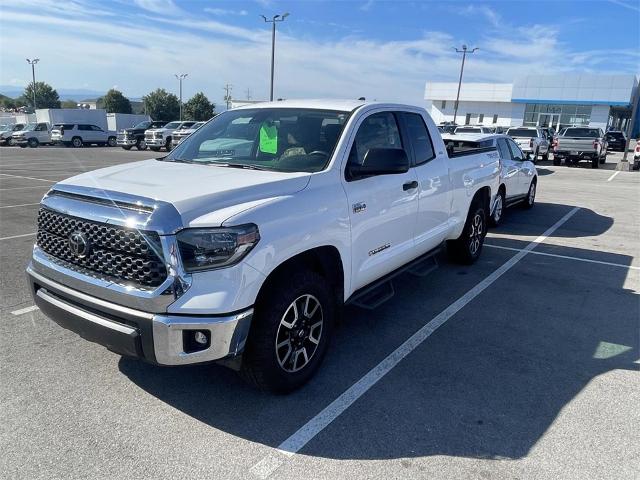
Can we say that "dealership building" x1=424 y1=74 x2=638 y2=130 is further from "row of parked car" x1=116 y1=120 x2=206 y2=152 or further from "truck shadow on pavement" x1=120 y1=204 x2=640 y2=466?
"truck shadow on pavement" x1=120 y1=204 x2=640 y2=466

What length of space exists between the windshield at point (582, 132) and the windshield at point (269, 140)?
2382 cm

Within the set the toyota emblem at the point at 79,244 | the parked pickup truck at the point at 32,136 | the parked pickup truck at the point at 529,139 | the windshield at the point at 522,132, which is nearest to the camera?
the toyota emblem at the point at 79,244

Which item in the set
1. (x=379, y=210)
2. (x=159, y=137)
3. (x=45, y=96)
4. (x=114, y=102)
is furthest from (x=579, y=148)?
(x=45, y=96)

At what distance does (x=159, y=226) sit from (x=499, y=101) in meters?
69.9

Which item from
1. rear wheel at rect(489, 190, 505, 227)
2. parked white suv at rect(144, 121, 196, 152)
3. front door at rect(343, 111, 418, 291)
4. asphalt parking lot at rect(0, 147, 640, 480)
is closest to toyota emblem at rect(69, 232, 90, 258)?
asphalt parking lot at rect(0, 147, 640, 480)

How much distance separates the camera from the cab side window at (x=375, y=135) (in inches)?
153

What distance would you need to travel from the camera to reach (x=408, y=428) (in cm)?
305

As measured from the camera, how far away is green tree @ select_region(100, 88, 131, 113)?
9394 cm

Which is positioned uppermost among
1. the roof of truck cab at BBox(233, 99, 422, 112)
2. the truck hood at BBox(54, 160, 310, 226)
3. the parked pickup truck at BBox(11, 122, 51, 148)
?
the roof of truck cab at BBox(233, 99, 422, 112)

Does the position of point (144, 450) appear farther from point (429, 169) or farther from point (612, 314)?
point (612, 314)

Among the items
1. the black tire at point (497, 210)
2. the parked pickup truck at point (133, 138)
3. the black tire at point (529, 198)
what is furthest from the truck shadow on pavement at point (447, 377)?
the parked pickup truck at point (133, 138)

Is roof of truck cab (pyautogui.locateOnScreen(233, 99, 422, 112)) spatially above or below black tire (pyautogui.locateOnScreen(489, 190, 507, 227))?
above

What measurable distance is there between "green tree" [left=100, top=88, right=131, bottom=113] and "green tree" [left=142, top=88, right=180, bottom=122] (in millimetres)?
5154

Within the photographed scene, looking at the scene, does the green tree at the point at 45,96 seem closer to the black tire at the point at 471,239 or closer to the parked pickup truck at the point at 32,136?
the parked pickup truck at the point at 32,136
